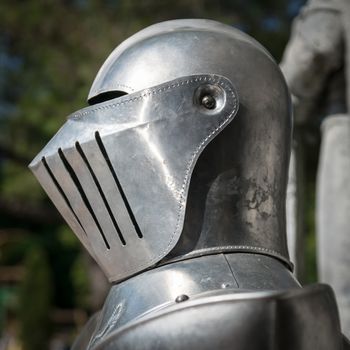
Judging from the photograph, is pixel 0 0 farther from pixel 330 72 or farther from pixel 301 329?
pixel 301 329

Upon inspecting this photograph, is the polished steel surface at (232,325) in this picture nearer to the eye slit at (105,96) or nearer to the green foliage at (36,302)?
the eye slit at (105,96)

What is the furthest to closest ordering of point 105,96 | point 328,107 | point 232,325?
point 328,107
point 105,96
point 232,325

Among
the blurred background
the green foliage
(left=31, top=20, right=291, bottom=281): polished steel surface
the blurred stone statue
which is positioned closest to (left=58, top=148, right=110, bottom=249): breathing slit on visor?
(left=31, top=20, right=291, bottom=281): polished steel surface

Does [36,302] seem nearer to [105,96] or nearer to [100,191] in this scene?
[105,96]

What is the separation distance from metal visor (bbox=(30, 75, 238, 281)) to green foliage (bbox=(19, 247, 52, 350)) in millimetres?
13143

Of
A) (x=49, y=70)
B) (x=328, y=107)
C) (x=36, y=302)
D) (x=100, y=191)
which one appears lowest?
(x=36, y=302)

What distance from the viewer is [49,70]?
47.5 ft

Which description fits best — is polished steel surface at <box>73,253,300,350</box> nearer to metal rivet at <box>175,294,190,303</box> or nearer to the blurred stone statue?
metal rivet at <box>175,294,190,303</box>

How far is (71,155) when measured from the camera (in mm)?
1993

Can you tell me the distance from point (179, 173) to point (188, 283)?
0.25 m

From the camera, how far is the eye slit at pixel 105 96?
82.7 inches

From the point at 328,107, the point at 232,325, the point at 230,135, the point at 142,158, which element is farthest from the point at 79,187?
the point at 328,107

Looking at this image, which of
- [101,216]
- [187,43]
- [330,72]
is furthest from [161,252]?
[330,72]

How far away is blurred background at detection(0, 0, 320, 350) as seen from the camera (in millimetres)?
13203
